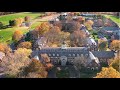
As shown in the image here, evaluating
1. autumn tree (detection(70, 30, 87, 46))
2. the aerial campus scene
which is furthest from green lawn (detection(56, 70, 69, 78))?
autumn tree (detection(70, 30, 87, 46))

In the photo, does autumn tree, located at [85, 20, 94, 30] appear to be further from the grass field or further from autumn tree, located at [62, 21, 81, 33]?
the grass field

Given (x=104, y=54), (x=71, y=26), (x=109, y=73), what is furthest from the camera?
(x=71, y=26)

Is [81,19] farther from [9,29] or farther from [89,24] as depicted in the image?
[9,29]

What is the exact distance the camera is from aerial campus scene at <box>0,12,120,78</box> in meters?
7.07

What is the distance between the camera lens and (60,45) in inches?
283

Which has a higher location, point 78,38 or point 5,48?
point 78,38

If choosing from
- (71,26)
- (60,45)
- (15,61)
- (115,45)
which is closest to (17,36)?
(15,61)

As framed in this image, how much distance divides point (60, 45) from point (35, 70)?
0.63 metres

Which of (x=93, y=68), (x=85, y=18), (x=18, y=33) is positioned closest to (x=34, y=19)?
(x=18, y=33)

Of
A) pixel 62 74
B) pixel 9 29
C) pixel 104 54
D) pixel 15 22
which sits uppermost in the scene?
pixel 15 22
